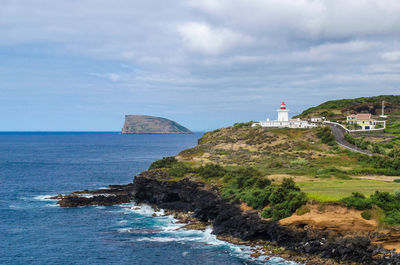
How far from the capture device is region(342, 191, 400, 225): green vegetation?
1344 inches

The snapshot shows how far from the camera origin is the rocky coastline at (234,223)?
32.5 metres

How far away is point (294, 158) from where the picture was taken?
241 ft

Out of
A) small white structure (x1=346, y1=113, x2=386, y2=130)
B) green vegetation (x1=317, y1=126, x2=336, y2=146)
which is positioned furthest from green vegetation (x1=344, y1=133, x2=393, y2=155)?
small white structure (x1=346, y1=113, x2=386, y2=130)

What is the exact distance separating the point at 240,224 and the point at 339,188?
13.4m

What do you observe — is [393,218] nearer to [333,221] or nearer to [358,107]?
[333,221]

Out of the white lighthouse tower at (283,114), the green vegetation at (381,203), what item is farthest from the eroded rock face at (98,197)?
the white lighthouse tower at (283,114)

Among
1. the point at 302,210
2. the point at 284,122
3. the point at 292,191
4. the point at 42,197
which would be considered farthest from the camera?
the point at 284,122

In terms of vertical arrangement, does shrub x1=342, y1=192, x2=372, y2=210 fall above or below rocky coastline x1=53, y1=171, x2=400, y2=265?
above

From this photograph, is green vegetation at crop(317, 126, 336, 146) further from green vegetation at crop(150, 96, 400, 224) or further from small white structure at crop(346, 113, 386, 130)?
small white structure at crop(346, 113, 386, 130)

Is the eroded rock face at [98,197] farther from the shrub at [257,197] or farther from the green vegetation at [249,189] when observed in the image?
the shrub at [257,197]

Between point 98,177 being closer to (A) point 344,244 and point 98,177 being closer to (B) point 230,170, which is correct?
(B) point 230,170

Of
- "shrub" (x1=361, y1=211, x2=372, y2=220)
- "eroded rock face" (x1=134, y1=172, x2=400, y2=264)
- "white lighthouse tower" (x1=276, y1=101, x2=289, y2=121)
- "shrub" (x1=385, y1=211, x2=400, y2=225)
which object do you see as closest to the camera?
"eroded rock face" (x1=134, y1=172, x2=400, y2=264)

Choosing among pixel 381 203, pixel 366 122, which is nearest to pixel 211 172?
pixel 381 203

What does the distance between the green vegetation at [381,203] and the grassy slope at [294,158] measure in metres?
1.98
